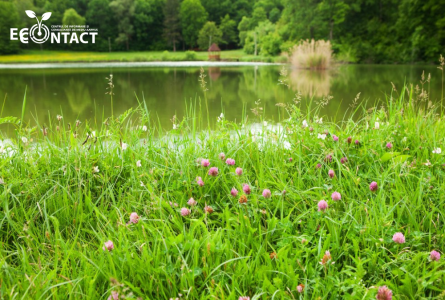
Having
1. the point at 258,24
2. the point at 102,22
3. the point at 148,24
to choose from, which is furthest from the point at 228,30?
the point at 102,22

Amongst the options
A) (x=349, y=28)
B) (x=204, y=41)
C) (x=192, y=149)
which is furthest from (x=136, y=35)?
(x=192, y=149)

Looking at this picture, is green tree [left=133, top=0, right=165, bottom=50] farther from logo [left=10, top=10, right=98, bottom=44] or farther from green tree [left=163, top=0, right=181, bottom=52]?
logo [left=10, top=10, right=98, bottom=44]

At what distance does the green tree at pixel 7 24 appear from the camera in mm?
29609

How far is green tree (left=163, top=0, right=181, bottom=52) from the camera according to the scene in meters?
41.0

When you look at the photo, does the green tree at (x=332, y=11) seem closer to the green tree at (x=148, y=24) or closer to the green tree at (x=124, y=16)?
the green tree at (x=124, y=16)

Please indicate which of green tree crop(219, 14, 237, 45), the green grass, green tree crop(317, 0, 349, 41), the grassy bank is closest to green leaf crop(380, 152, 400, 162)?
the green grass

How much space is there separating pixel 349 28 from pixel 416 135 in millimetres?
26409

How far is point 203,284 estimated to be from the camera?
958 millimetres

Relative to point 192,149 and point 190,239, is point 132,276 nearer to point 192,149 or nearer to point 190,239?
point 190,239

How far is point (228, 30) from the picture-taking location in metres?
41.9

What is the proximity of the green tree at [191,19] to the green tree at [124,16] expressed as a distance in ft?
18.9

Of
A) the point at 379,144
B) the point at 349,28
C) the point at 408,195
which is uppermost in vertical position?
the point at 349,28

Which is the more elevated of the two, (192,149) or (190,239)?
(192,149)

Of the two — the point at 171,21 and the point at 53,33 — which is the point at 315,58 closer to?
the point at 171,21
